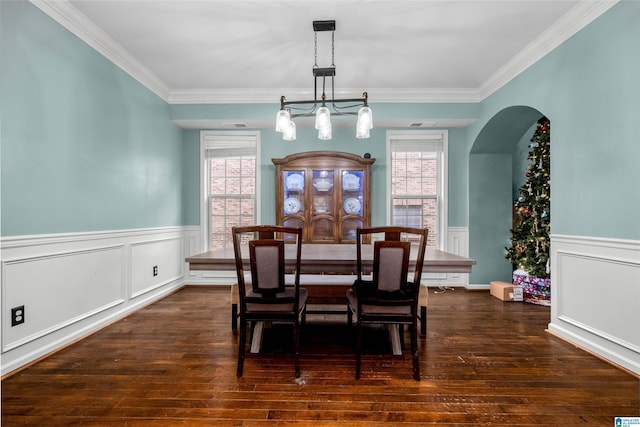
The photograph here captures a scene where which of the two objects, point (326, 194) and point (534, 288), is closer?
point (534, 288)

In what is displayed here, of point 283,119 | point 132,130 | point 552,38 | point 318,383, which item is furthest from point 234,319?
point 552,38

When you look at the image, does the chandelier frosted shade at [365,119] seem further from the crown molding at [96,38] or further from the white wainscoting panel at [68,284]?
the white wainscoting panel at [68,284]

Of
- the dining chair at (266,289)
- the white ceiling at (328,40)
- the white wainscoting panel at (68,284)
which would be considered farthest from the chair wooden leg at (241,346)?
the white ceiling at (328,40)

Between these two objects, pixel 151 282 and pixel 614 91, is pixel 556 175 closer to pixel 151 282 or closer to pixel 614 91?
pixel 614 91

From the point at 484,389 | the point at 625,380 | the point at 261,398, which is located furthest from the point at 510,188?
the point at 261,398

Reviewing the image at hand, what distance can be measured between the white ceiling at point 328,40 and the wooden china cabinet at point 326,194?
0.88 m

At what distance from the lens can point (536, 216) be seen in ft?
12.3

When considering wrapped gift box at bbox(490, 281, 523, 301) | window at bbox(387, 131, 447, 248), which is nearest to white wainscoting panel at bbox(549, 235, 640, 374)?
wrapped gift box at bbox(490, 281, 523, 301)

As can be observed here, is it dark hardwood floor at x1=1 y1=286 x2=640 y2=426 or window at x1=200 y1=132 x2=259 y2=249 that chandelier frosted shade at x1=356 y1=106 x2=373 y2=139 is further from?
window at x1=200 y1=132 x2=259 y2=249

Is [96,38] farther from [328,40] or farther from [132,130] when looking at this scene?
[328,40]

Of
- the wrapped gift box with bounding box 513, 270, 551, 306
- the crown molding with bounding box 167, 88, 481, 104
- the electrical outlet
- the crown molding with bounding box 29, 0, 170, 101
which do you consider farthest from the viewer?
the crown molding with bounding box 167, 88, 481, 104

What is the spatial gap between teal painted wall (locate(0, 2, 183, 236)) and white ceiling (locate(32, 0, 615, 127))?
0.83 feet

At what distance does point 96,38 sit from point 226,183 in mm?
Result: 2290

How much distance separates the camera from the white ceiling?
2.41 meters
